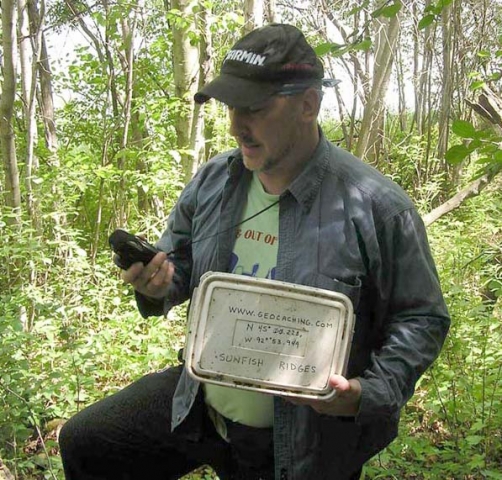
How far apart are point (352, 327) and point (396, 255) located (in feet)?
0.96

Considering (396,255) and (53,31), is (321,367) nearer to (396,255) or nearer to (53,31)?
(396,255)

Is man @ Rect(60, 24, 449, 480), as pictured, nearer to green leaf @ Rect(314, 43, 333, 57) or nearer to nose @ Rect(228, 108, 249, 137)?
nose @ Rect(228, 108, 249, 137)

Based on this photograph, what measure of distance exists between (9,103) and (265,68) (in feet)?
12.3

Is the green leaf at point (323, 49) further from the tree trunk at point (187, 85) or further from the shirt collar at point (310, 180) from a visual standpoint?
the tree trunk at point (187, 85)

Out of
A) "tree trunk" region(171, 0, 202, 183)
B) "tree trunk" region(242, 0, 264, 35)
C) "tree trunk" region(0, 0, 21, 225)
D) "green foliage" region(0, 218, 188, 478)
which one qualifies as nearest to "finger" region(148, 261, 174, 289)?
"green foliage" region(0, 218, 188, 478)

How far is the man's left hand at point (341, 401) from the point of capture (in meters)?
1.68

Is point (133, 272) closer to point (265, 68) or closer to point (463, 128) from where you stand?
point (265, 68)

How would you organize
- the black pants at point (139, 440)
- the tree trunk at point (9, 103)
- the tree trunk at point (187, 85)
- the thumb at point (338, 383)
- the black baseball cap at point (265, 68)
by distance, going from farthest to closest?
the tree trunk at point (187, 85) → the tree trunk at point (9, 103) → the black pants at point (139, 440) → the black baseball cap at point (265, 68) → the thumb at point (338, 383)

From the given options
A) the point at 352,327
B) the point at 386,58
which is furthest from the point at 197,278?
the point at 386,58

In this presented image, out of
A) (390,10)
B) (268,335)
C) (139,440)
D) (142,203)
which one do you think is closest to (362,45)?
(390,10)

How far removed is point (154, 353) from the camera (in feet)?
13.4

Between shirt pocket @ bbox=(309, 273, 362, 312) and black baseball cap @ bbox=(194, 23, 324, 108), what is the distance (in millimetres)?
598

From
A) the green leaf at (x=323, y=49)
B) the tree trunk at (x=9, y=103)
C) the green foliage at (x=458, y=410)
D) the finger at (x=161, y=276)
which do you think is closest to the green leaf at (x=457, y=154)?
the green leaf at (x=323, y=49)

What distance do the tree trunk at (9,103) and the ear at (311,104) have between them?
3273mm
